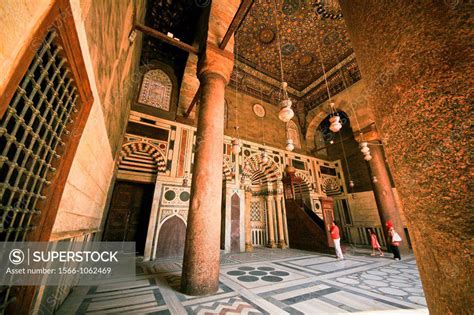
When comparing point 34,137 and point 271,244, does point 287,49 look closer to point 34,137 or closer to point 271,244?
point 271,244

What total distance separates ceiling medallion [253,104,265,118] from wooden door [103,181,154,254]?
20.7ft

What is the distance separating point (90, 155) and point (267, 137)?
7.86m

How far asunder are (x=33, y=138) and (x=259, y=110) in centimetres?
926

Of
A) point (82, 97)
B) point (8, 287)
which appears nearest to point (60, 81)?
point (82, 97)

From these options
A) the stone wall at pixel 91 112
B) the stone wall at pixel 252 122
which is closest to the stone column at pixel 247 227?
the stone wall at pixel 252 122

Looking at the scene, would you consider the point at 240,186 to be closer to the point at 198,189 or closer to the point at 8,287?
the point at 198,189

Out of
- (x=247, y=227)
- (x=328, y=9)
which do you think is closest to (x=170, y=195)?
(x=247, y=227)

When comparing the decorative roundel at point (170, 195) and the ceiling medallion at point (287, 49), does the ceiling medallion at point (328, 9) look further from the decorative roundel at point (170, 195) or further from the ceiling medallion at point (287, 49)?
the decorative roundel at point (170, 195)

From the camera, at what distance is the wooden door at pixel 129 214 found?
6090mm

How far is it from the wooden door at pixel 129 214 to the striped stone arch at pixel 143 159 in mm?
721

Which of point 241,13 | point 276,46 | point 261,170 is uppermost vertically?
point 276,46

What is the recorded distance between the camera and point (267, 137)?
939 cm

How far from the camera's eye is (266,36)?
7.82 metres

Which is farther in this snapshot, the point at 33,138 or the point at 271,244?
the point at 271,244
